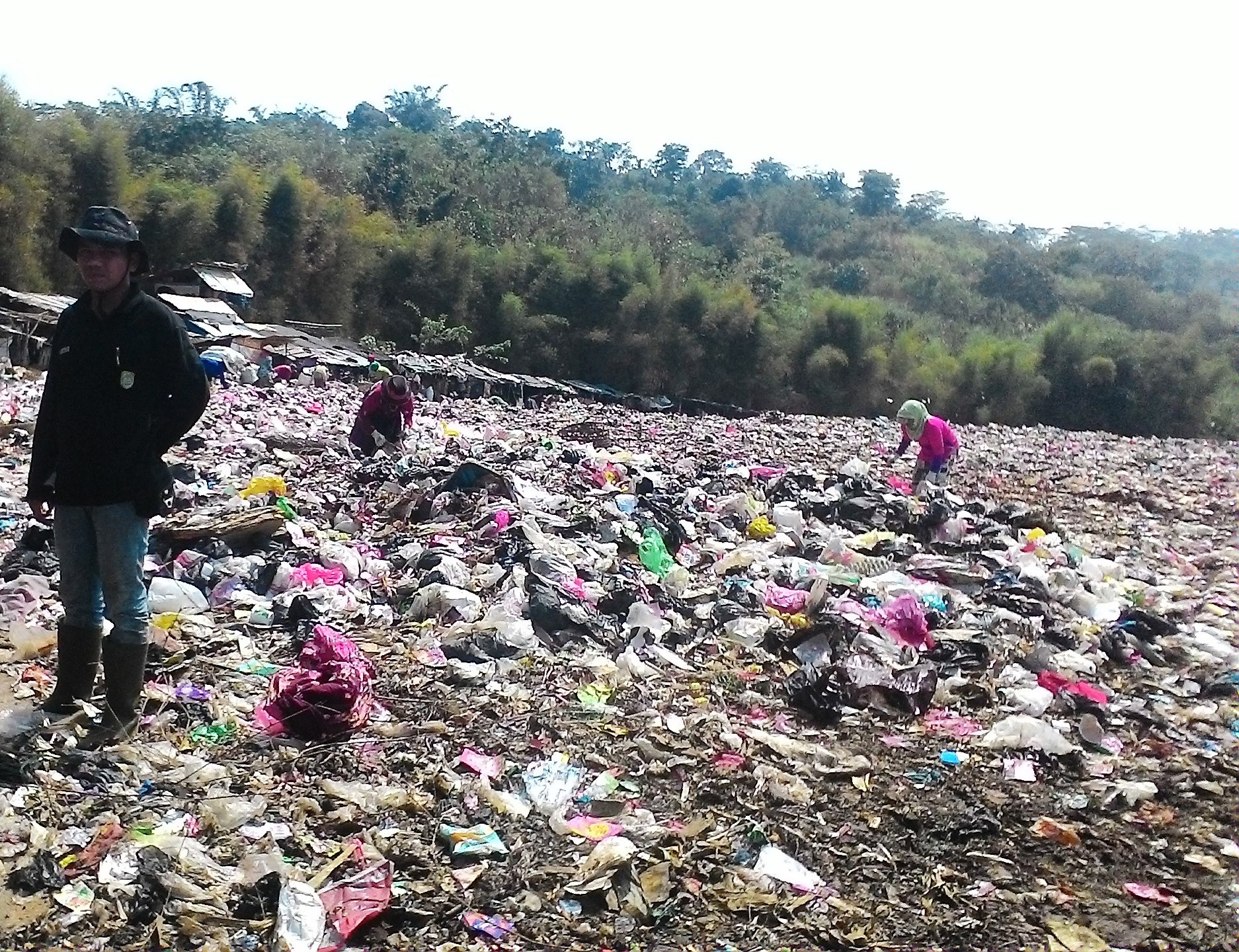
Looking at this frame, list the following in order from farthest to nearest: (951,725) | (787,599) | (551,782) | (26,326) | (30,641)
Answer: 1. (26,326)
2. (787,599)
3. (951,725)
4. (30,641)
5. (551,782)

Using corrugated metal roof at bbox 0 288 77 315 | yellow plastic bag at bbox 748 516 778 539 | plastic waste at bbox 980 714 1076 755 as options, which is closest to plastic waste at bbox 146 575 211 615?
plastic waste at bbox 980 714 1076 755

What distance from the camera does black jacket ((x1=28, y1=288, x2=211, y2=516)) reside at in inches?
93.0

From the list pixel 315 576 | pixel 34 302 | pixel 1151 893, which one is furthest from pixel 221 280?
pixel 1151 893

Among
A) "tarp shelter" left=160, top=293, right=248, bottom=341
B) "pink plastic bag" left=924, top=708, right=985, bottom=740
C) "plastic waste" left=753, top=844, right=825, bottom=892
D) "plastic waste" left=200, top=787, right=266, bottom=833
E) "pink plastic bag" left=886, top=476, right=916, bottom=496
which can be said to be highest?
"plastic waste" left=200, top=787, right=266, bottom=833

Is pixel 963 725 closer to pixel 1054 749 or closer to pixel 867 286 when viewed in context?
pixel 1054 749

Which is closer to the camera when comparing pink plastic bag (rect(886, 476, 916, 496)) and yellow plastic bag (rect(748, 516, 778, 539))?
yellow plastic bag (rect(748, 516, 778, 539))

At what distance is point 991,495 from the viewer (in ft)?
29.6

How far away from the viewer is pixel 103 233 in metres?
2.27

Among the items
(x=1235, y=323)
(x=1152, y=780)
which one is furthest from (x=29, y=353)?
(x=1235, y=323)

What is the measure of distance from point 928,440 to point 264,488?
15.7 ft

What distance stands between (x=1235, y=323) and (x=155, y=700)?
46.5 m

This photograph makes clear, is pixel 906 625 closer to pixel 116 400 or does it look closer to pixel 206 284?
pixel 116 400

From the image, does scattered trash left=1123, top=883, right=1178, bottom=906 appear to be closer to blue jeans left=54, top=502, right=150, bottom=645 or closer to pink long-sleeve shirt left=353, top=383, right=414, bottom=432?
blue jeans left=54, top=502, right=150, bottom=645

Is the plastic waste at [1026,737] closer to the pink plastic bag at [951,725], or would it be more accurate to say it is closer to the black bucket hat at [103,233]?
the pink plastic bag at [951,725]
